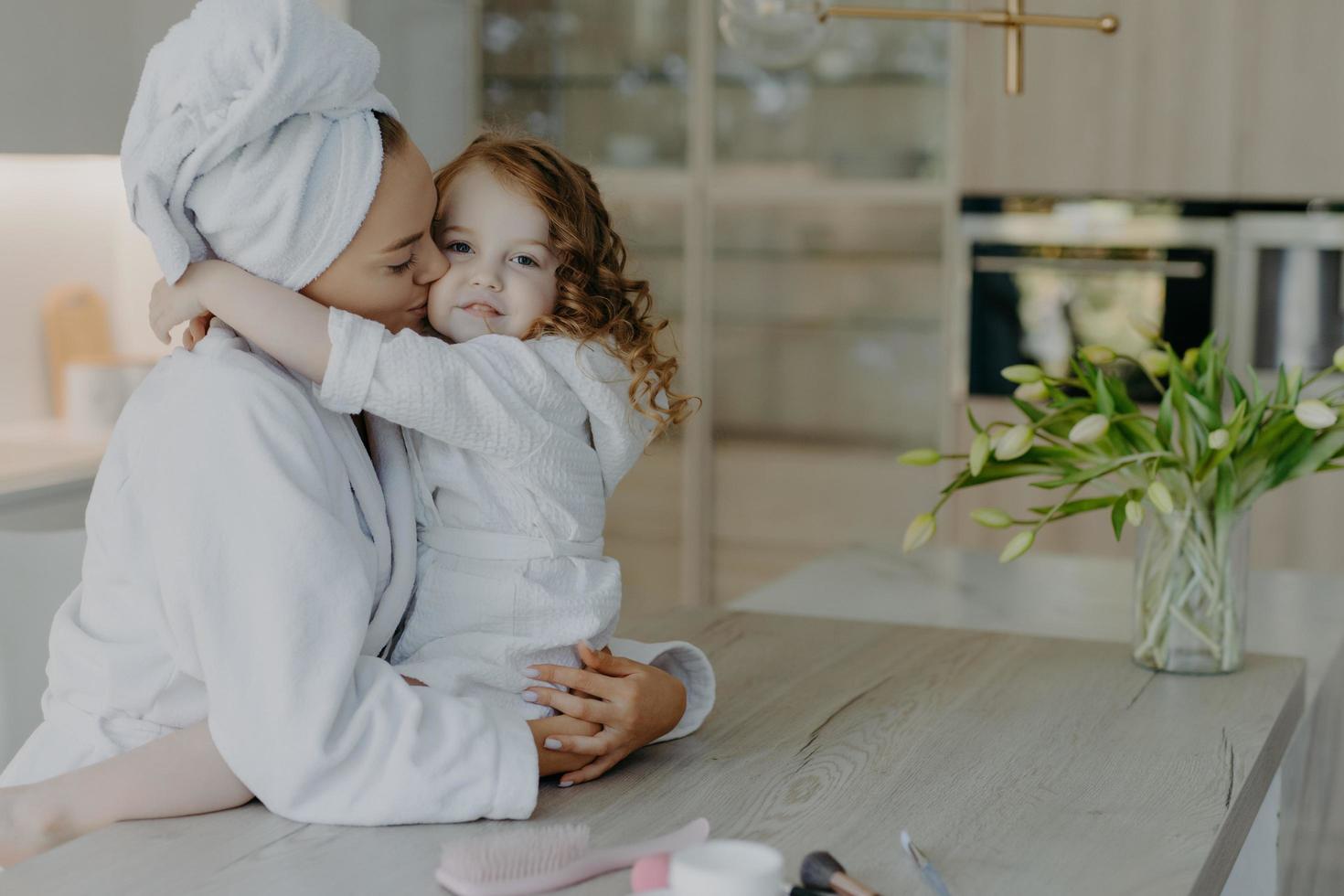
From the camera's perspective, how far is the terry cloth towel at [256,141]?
1014 mm

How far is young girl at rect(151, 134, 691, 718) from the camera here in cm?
108

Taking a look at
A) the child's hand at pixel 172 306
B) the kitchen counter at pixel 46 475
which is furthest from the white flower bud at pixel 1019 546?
the kitchen counter at pixel 46 475

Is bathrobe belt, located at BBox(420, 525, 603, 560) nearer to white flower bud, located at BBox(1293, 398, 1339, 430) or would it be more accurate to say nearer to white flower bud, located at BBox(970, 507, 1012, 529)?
white flower bud, located at BBox(970, 507, 1012, 529)

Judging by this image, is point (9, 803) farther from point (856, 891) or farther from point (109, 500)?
point (856, 891)

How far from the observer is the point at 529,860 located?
929 mm

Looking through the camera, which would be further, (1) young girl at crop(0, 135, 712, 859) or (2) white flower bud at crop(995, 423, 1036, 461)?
(2) white flower bud at crop(995, 423, 1036, 461)

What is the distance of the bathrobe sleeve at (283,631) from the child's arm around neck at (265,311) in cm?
3

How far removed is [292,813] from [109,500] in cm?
26

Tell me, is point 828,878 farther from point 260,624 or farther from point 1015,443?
point 1015,443

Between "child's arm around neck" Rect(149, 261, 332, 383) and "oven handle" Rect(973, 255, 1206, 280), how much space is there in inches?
109

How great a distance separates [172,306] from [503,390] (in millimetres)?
246

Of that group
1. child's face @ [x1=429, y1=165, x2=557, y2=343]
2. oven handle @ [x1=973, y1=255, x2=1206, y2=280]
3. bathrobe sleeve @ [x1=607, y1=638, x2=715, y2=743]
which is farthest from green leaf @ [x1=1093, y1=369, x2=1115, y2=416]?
oven handle @ [x1=973, y1=255, x2=1206, y2=280]

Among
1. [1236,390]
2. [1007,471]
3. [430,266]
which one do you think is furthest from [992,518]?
[430,266]

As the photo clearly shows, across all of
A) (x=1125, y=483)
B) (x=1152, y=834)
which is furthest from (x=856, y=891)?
(x=1125, y=483)
